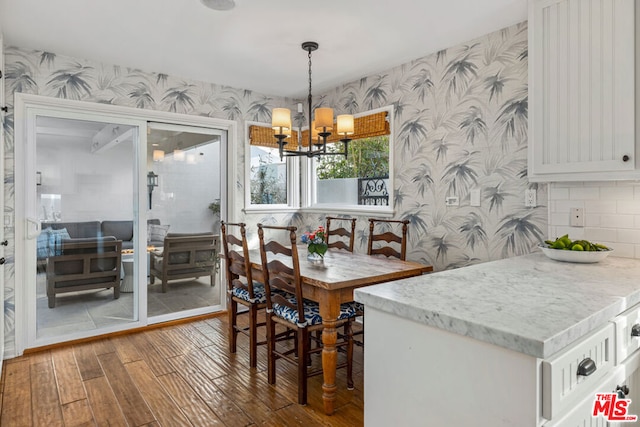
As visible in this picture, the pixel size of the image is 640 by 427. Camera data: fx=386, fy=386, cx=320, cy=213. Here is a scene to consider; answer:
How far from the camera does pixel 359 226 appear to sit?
3855 mm

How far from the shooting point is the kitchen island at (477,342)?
0.92 m

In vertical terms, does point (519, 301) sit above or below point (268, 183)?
below

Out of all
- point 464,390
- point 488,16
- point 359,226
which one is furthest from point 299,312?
point 488,16

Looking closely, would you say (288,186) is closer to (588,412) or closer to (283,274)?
(283,274)

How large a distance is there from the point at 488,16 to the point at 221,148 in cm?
280

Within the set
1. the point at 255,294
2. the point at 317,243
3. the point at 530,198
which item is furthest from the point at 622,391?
the point at 255,294

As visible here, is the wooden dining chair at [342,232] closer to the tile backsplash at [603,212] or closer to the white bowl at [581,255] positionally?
the tile backsplash at [603,212]

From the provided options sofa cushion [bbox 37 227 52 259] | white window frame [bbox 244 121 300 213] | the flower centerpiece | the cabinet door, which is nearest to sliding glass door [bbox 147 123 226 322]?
white window frame [bbox 244 121 300 213]

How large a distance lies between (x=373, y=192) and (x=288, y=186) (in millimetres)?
1238

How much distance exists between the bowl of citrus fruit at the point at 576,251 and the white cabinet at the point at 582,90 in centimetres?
35

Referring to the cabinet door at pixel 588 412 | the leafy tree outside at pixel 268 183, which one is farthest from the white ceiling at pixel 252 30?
the cabinet door at pixel 588 412

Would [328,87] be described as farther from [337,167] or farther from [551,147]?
[551,147]

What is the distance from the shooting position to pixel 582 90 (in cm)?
196

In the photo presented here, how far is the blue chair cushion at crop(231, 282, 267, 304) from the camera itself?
9.17ft
